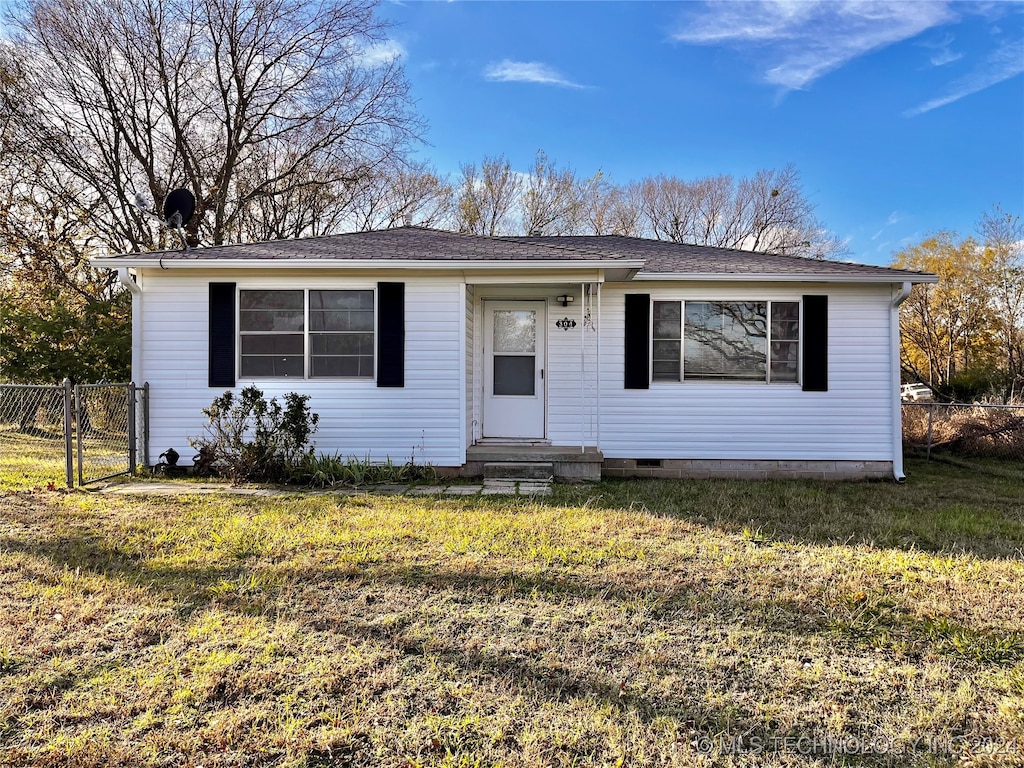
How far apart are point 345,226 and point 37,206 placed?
Result: 9140 millimetres

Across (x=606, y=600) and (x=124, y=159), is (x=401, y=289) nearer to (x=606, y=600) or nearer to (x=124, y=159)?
(x=606, y=600)

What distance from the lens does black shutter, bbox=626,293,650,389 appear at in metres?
7.75

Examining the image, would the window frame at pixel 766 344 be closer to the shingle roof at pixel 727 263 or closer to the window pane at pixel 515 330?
the shingle roof at pixel 727 263

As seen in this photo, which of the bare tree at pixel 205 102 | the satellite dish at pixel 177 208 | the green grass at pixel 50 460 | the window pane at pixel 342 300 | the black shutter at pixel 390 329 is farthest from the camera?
the bare tree at pixel 205 102

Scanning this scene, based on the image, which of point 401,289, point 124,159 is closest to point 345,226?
point 124,159

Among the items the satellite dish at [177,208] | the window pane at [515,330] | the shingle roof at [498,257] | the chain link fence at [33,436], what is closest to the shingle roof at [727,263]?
the shingle roof at [498,257]

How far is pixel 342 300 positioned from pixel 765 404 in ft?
19.0

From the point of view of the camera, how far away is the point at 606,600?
334cm

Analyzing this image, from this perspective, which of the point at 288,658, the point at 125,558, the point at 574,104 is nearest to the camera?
the point at 288,658

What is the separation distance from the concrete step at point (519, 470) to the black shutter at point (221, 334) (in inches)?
141

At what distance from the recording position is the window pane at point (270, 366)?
750cm

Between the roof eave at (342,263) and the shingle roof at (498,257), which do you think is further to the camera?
the shingle roof at (498,257)

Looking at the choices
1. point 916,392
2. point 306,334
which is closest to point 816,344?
point 306,334

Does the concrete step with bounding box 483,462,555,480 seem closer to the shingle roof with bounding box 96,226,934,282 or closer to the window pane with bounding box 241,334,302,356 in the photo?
the shingle roof with bounding box 96,226,934,282
